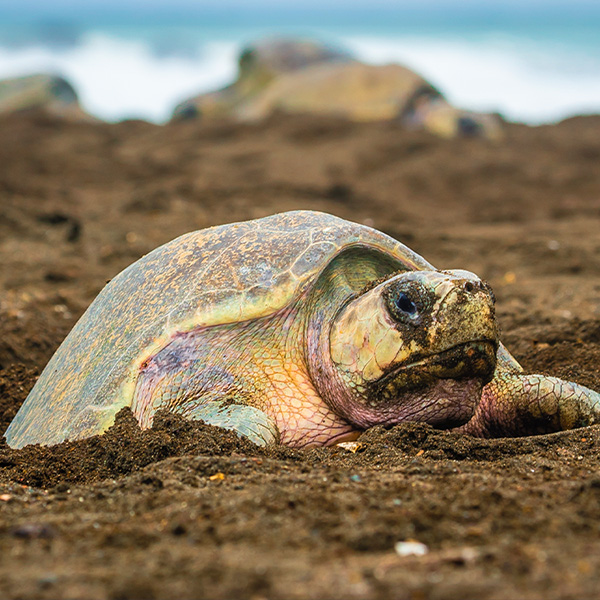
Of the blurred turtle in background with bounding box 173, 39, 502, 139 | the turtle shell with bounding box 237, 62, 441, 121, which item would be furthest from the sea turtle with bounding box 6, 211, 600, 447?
the turtle shell with bounding box 237, 62, 441, 121

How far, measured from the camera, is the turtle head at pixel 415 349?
2.65 m

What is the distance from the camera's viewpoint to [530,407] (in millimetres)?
3049

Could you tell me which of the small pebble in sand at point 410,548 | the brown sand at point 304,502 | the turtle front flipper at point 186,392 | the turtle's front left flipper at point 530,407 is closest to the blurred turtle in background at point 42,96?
the brown sand at point 304,502

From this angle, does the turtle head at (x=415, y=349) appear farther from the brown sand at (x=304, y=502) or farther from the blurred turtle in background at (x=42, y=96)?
the blurred turtle in background at (x=42, y=96)

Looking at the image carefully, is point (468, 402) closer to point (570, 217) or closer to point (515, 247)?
point (515, 247)

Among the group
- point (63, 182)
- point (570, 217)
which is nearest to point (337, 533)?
point (570, 217)

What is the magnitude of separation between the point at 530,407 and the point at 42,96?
22.9 m

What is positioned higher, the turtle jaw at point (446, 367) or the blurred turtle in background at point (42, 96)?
the blurred turtle in background at point (42, 96)

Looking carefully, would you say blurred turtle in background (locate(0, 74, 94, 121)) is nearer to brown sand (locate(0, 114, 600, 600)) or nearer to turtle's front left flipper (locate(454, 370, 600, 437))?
brown sand (locate(0, 114, 600, 600))

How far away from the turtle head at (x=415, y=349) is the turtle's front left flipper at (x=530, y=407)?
0.18 m

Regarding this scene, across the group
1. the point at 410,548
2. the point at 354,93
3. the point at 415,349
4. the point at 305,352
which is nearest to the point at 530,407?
the point at 415,349

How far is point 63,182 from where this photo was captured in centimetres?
1313

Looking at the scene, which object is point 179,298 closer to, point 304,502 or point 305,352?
point 305,352

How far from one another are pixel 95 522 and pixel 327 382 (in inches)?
50.6
